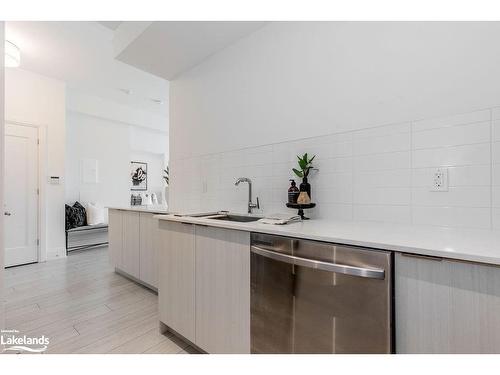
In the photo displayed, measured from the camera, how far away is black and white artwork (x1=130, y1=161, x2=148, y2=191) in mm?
5617

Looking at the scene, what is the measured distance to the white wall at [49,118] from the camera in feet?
10.8

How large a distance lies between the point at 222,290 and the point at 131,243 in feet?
5.94

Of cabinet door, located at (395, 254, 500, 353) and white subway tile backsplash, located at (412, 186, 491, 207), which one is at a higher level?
white subway tile backsplash, located at (412, 186, 491, 207)

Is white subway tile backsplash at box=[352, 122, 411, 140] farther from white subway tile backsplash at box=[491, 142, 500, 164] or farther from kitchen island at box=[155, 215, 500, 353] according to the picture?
kitchen island at box=[155, 215, 500, 353]

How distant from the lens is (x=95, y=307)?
7.02 feet

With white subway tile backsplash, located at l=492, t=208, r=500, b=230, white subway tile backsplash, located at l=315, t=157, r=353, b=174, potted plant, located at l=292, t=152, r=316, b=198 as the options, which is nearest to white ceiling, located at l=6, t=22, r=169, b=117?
potted plant, located at l=292, t=152, r=316, b=198

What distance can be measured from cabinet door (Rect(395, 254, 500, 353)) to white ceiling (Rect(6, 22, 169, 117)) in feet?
11.0

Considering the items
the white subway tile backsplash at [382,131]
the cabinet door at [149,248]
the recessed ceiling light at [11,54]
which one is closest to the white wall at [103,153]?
the recessed ceiling light at [11,54]

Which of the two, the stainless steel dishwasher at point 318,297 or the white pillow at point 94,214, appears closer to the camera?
the stainless steel dishwasher at point 318,297

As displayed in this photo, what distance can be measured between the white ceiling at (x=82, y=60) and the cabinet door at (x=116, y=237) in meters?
1.92

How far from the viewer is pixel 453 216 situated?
1.17 meters

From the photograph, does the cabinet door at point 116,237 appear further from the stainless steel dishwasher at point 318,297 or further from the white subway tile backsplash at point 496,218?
the white subway tile backsplash at point 496,218
